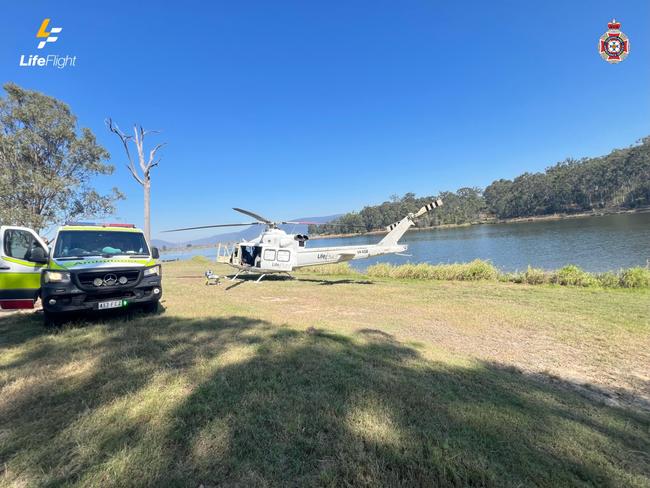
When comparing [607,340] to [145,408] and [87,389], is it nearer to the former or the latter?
[145,408]

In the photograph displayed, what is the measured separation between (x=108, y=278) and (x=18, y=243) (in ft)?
8.55

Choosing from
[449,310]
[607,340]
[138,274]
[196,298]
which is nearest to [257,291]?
[196,298]

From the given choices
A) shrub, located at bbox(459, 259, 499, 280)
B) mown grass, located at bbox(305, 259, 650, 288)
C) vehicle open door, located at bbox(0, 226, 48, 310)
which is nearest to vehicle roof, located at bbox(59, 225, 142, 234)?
vehicle open door, located at bbox(0, 226, 48, 310)

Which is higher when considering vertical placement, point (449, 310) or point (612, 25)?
point (612, 25)

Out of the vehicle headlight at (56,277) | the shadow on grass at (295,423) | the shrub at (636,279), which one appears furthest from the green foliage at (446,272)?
the vehicle headlight at (56,277)

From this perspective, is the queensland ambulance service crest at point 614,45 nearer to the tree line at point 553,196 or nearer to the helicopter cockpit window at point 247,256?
the helicopter cockpit window at point 247,256

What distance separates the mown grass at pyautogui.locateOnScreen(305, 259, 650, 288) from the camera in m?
11.0

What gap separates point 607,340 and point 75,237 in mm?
10760

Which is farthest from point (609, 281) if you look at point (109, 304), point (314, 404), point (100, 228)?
point (100, 228)

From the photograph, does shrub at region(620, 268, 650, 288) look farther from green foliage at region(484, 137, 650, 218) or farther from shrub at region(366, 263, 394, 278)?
green foliage at region(484, 137, 650, 218)

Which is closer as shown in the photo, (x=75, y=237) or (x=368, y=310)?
(x=75, y=237)

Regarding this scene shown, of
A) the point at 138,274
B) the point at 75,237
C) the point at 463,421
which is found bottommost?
the point at 463,421

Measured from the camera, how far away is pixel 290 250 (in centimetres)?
1356

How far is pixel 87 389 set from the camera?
320 cm
